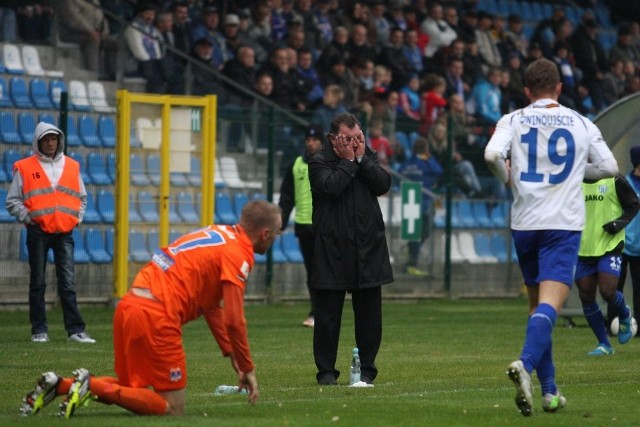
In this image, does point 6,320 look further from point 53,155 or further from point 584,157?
point 584,157

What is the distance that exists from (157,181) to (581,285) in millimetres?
7875

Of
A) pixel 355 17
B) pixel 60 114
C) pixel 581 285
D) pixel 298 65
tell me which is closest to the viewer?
pixel 581 285

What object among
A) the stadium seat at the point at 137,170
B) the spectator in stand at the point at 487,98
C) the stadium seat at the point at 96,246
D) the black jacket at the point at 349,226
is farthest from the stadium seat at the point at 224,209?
the black jacket at the point at 349,226

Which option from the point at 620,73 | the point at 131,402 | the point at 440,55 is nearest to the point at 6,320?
the point at 131,402

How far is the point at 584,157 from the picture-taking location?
895 cm

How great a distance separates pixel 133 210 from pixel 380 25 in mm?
9122

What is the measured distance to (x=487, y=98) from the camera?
2788 cm

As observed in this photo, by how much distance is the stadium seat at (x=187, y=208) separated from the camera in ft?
67.3

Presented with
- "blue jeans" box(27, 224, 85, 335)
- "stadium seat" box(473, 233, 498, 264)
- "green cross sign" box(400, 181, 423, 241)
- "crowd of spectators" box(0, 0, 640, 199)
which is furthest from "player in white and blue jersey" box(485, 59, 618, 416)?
"stadium seat" box(473, 233, 498, 264)

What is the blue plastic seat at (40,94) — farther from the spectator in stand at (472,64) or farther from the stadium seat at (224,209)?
the spectator in stand at (472,64)

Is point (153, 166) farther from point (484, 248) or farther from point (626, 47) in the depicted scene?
point (626, 47)

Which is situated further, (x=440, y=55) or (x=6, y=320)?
(x=440, y=55)

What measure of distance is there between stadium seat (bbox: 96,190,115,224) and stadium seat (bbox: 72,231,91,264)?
0.42 meters

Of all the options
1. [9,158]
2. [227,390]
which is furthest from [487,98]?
[227,390]
